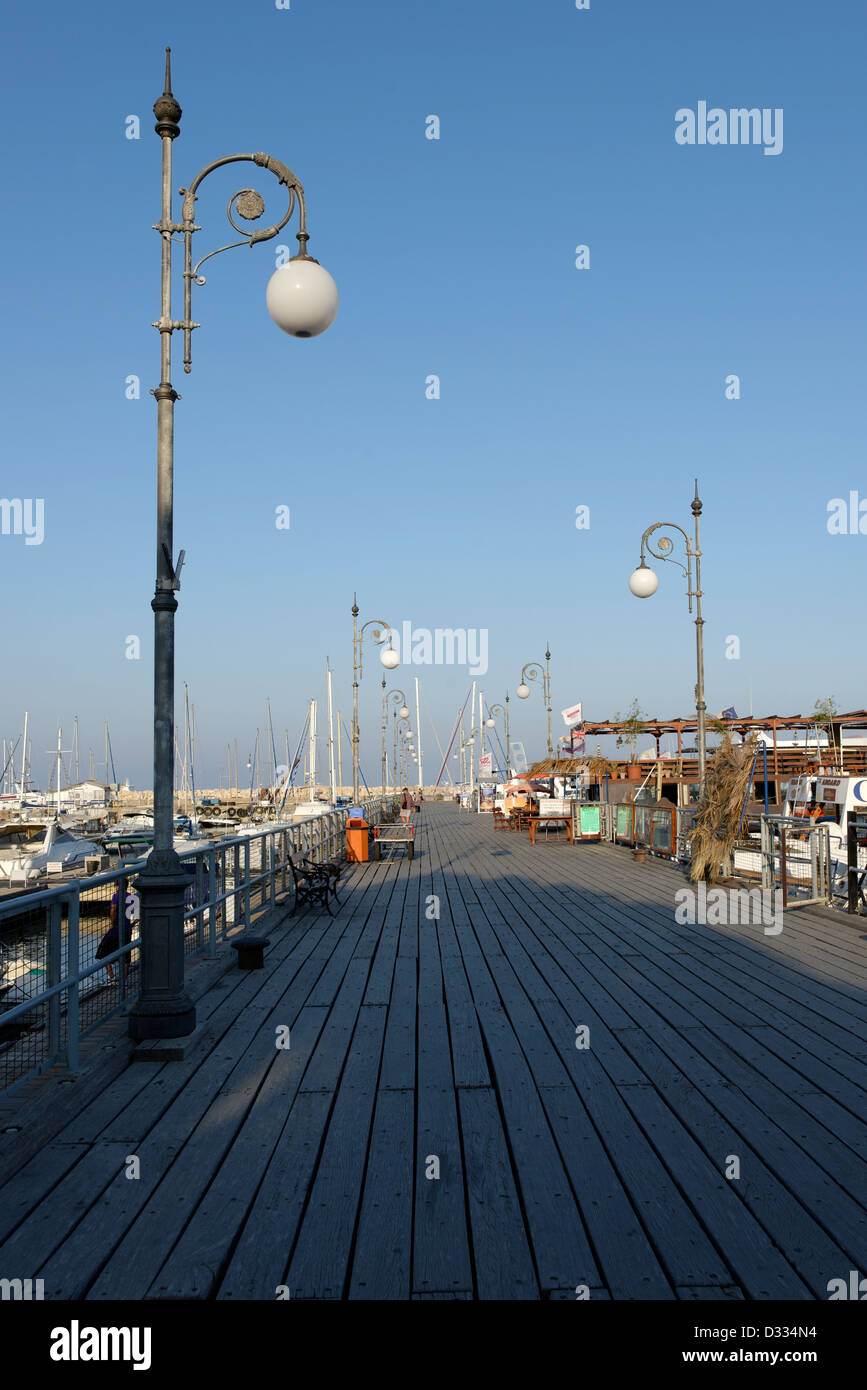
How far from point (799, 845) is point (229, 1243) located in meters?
12.3

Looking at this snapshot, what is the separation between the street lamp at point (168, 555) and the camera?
6348 mm

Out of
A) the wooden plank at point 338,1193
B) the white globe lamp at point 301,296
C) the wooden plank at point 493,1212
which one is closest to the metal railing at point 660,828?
the wooden plank at point 338,1193

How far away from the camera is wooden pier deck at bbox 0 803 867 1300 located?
11.6 feet

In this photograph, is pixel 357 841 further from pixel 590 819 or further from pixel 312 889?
pixel 312 889

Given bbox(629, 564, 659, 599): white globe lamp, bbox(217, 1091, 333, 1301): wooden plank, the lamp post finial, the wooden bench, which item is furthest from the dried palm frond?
the lamp post finial

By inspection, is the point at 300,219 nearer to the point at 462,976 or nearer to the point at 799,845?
the point at 462,976

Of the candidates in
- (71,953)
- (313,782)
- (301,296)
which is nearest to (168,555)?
(301,296)

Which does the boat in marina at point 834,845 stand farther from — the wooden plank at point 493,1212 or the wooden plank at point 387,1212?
the wooden plank at point 387,1212

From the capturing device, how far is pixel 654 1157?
455 centimetres

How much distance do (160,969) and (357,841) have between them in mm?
14847

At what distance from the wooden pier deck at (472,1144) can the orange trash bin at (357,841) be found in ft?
39.3

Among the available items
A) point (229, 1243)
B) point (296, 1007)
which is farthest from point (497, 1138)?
point (296, 1007)

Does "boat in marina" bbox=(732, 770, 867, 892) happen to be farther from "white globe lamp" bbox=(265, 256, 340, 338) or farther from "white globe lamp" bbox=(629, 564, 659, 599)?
"white globe lamp" bbox=(265, 256, 340, 338)

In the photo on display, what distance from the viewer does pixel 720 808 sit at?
48.0 ft
